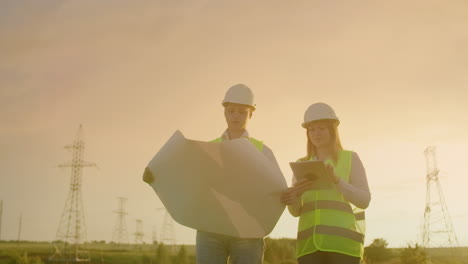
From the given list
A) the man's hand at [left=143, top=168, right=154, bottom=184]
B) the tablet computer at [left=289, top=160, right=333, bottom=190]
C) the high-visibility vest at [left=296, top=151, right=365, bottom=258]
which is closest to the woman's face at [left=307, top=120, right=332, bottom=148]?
the high-visibility vest at [left=296, top=151, right=365, bottom=258]

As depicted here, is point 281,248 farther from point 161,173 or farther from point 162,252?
point 161,173

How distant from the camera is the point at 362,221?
468 cm

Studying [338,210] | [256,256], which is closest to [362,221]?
[338,210]

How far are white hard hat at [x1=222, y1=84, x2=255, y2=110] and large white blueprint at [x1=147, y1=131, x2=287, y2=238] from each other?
418 mm

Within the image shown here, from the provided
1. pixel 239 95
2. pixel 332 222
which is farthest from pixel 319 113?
pixel 332 222

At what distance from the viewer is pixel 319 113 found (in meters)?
4.74

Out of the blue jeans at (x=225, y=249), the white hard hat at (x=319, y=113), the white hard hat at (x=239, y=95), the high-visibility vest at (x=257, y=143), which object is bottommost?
the blue jeans at (x=225, y=249)

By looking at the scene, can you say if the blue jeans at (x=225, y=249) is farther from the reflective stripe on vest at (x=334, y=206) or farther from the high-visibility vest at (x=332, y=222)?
the reflective stripe on vest at (x=334, y=206)

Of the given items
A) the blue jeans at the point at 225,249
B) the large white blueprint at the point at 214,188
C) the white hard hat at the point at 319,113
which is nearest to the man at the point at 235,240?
the blue jeans at the point at 225,249

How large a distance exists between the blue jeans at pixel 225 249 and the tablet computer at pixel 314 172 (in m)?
0.74

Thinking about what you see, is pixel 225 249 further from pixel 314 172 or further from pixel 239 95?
pixel 239 95

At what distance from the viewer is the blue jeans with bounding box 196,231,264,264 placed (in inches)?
178

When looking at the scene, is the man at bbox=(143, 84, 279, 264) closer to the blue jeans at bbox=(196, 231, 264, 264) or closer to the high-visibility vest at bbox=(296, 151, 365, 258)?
the blue jeans at bbox=(196, 231, 264, 264)

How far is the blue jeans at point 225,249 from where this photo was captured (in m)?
4.53
